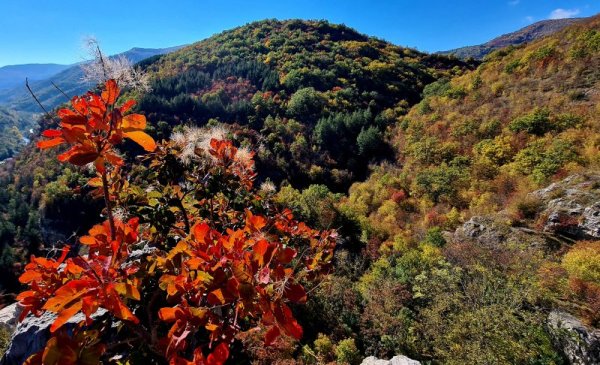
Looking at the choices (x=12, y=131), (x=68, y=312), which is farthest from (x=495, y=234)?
(x=12, y=131)

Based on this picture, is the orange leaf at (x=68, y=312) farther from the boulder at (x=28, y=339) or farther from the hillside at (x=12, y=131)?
the hillside at (x=12, y=131)

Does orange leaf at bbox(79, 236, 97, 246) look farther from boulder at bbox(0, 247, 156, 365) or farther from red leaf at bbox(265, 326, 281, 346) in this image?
boulder at bbox(0, 247, 156, 365)

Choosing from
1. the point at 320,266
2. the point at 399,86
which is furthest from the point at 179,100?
the point at 320,266

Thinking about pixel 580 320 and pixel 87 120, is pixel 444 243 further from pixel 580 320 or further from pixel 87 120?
pixel 87 120

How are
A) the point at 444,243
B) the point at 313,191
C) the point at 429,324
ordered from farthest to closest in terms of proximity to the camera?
1. the point at 313,191
2. the point at 444,243
3. the point at 429,324

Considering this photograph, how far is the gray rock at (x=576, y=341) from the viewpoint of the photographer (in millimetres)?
4395

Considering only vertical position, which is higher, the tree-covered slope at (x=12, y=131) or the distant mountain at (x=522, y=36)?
the distant mountain at (x=522, y=36)

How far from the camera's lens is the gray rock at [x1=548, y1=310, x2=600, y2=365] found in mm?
4395

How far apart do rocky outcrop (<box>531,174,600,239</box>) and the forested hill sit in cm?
1207

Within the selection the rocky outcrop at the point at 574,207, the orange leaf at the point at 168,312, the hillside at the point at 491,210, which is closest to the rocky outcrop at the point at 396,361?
the hillside at the point at 491,210

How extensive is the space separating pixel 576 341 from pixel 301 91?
2970 cm

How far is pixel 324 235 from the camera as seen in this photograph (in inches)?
88.3

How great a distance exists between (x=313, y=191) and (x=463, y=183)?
255 inches

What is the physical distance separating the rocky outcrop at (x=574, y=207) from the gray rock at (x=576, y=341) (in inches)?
139
